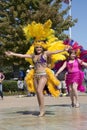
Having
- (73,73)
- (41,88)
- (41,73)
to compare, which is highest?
(73,73)

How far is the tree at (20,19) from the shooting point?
115 feet

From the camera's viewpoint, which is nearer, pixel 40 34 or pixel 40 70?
pixel 40 70

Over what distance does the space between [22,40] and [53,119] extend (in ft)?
83.3

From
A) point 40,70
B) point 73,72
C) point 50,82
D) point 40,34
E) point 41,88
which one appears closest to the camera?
point 41,88

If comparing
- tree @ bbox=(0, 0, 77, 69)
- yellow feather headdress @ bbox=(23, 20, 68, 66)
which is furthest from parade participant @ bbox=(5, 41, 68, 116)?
tree @ bbox=(0, 0, 77, 69)

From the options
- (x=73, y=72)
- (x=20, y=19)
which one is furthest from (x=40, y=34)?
(x=20, y=19)

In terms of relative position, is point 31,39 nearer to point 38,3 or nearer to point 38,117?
point 38,117

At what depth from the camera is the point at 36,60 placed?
34.5 feet

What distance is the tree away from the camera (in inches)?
1383

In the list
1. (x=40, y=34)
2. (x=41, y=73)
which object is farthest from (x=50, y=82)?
(x=40, y=34)

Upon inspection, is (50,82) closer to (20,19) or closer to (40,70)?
(40,70)

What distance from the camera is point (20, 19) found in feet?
118

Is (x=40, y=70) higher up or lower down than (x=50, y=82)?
higher up

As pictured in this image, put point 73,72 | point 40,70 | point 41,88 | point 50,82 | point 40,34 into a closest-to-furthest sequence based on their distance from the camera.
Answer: point 41,88 → point 40,70 → point 50,82 → point 40,34 → point 73,72
